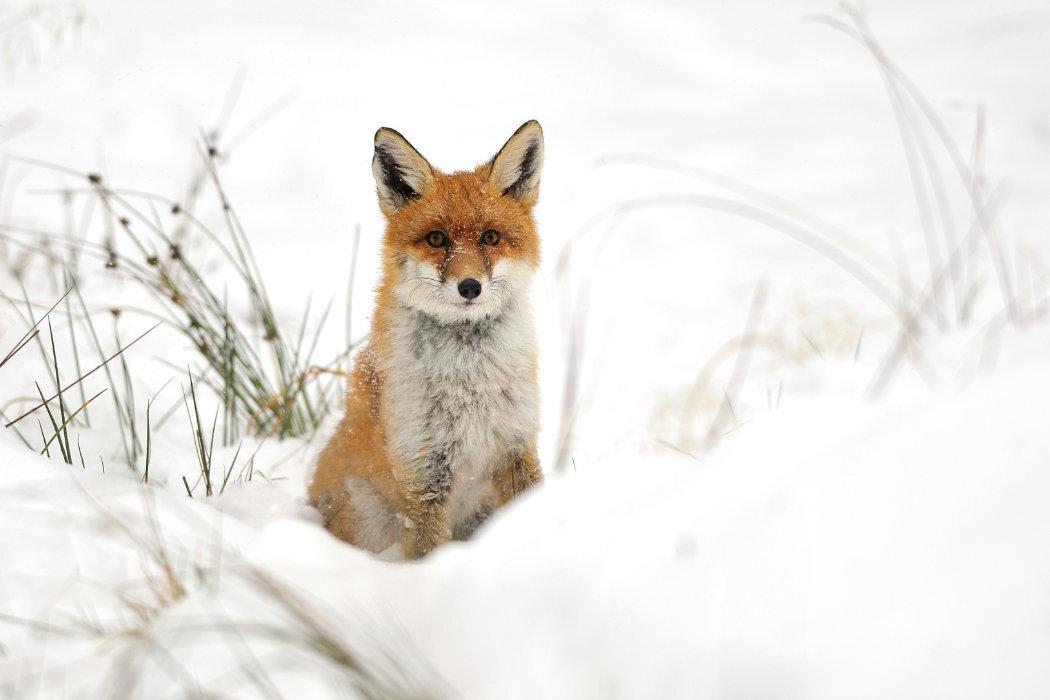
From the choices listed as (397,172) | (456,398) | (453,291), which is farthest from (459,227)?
(456,398)

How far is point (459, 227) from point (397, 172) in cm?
37

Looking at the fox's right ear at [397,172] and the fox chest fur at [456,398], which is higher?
the fox's right ear at [397,172]

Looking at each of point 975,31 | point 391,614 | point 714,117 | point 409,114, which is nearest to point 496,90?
point 409,114

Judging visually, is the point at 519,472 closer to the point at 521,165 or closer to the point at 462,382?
the point at 462,382

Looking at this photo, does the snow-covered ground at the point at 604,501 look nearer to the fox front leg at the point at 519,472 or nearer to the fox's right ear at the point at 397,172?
the fox front leg at the point at 519,472

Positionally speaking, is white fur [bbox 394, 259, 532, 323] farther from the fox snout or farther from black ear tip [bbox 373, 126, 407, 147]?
black ear tip [bbox 373, 126, 407, 147]

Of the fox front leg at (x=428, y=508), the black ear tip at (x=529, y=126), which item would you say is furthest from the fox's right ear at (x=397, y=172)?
the fox front leg at (x=428, y=508)

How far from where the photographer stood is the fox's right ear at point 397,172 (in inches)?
112

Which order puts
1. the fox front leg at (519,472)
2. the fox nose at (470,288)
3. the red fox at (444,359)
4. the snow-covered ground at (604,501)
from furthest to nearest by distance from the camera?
1. the fox front leg at (519,472)
2. the red fox at (444,359)
3. the fox nose at (470,288)
4. the snow-covered ground at (604,501)

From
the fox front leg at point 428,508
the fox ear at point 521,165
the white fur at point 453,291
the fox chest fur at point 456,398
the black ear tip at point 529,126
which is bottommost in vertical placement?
the fox front leg at point 428,508

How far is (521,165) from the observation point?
9.78ft

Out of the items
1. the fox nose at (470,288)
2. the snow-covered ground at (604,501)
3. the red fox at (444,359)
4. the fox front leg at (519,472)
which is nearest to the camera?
the snow-covered ground at (604,501)

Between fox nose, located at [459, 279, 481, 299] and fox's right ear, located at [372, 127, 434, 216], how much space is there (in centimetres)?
43

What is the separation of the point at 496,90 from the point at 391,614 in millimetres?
5347
